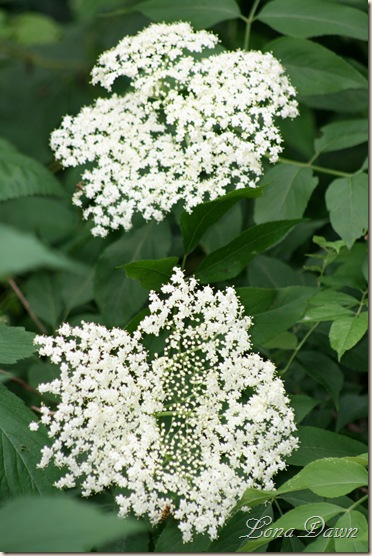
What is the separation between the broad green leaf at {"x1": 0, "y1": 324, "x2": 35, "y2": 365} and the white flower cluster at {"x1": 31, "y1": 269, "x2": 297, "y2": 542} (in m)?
0.05

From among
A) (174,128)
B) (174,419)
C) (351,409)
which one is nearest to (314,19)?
(174,128)

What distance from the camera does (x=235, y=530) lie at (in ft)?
4.52

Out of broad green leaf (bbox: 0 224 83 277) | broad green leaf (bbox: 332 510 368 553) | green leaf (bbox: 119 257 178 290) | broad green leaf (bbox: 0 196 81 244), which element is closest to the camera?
broad green leaf (bbox: 0 224 83 277)

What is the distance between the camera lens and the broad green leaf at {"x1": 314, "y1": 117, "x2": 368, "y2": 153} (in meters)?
1.83

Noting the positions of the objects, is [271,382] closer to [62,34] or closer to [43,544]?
[43,544]

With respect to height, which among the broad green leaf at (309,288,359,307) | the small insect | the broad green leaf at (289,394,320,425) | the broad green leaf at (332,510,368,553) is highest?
the broad green leaf at (309,288,359,307)

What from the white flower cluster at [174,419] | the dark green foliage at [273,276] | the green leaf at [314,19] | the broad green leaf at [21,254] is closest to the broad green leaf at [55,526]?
the broad green leaf at [21,254]

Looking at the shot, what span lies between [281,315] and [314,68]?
2.37 ft

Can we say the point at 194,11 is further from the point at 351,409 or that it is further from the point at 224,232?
the point at 351,409

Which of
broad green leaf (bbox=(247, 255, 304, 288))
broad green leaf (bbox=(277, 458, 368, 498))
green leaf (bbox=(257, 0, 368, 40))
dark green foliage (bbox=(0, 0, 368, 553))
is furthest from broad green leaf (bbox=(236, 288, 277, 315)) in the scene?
green leaf (bbox=(257, 0, 368, 40))

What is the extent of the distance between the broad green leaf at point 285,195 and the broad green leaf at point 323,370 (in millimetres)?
351

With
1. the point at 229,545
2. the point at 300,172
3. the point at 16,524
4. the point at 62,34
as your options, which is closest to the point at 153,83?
the point at 300,172

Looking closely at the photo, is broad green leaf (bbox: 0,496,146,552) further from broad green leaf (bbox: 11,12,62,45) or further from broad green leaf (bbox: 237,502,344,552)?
broad green leaf (bbox: 11,12,62,45)

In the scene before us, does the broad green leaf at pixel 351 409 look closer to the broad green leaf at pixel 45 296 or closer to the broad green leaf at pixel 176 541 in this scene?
the broad green leaf at pixel 176 541
